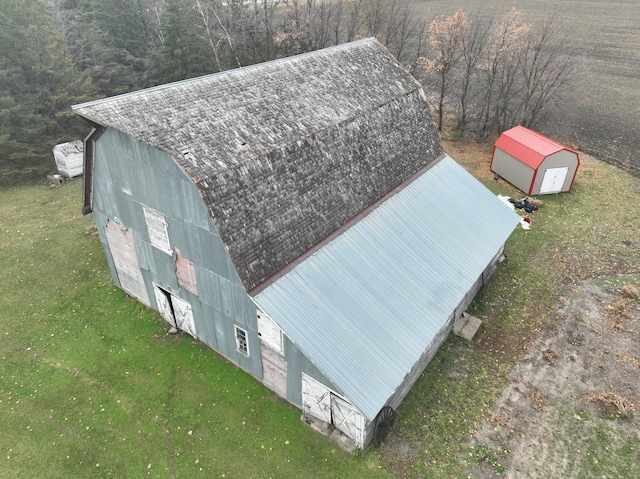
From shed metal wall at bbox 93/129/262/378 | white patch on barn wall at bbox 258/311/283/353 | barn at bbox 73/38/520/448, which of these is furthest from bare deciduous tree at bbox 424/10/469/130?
white patch on barn wall at bbox 258/311/283/353

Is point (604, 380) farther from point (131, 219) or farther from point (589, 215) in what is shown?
point (131, 219)

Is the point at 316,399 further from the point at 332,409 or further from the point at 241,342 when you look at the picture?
the point at 241,342

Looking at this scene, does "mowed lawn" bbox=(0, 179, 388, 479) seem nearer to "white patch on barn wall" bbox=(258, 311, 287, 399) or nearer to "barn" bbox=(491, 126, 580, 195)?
"white patch on barn wall" bbox=(258, 311, 287, 399)

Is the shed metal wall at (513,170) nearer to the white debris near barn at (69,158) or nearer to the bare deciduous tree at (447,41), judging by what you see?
the bare deciduous tree at (447,41)

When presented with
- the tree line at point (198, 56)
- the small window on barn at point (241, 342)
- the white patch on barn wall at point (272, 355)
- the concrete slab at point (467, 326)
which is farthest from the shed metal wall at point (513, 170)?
the small window on barn at point (241, 342)

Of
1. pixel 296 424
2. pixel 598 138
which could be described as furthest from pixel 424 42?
pixel 296 424
